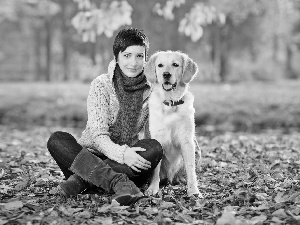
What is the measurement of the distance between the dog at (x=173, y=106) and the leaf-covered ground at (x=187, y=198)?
0.34 metres

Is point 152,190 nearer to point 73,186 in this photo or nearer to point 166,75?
point 73,186

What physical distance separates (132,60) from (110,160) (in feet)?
2.95

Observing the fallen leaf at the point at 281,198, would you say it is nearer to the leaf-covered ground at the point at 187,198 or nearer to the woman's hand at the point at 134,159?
the leaf-covered ground at the point at 187,198

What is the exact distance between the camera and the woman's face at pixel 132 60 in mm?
4246

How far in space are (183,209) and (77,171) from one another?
999 millimetres

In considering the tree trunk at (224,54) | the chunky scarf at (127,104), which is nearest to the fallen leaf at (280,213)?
the chunky scarf at (127,104)

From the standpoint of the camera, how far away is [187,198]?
4066 millimetres

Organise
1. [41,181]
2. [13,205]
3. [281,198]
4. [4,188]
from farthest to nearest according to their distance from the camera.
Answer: [41,181] < [4,188] < [281,198] < [13,205]

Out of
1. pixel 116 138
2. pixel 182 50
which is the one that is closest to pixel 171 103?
pixel 116 138

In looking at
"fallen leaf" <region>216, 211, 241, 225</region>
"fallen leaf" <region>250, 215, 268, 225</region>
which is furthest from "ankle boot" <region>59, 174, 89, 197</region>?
"fallen leaf" <region>250, 215, 268, 225</region>

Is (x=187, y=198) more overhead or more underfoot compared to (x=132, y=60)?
more underfoot

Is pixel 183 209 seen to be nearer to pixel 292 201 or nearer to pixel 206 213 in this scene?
pixel 206 213

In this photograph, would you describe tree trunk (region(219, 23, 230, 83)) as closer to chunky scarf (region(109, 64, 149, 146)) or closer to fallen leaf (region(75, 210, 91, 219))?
chunky scarf (region(109, 64, 149, 146))

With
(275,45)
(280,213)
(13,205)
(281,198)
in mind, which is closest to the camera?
(280,213)
